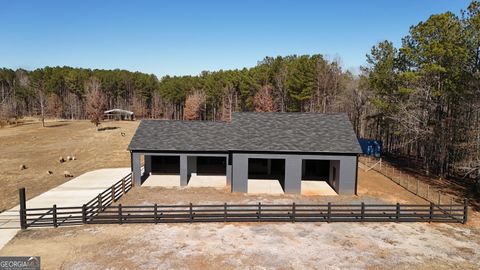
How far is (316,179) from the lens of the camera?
27.7m

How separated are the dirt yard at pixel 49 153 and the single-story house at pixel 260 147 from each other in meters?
8.60

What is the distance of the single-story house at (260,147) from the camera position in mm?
23281

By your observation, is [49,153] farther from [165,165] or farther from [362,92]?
[362,92]

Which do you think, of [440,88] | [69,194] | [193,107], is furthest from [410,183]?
[193,107]

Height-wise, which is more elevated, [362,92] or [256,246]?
[362,92]

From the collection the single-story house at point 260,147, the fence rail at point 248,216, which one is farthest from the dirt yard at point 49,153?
the single-story house at point 260,147

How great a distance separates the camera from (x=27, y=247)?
14.0 m

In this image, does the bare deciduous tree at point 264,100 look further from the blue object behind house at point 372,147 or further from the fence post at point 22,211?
the fence post at point 22,211

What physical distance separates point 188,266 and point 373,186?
1809cm

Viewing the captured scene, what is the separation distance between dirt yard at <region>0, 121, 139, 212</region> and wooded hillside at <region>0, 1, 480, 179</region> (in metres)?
13.4

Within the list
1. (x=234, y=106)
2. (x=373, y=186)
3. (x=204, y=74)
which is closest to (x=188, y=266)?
(x=373, y=186)

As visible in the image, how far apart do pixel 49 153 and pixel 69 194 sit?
21.1 metres

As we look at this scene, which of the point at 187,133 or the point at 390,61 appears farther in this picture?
the point at 390,61

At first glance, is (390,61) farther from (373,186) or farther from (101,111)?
(101,111)
